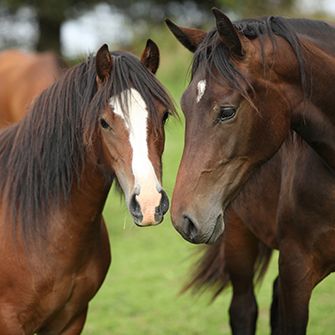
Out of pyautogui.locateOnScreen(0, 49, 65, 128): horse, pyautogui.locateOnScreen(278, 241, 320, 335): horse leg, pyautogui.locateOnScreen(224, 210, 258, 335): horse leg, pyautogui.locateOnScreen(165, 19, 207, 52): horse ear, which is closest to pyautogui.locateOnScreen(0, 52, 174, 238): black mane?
pyautogui.locateOnScreen(165, 19, 207, 52): horse ear

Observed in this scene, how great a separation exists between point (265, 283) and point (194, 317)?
48.4 inches

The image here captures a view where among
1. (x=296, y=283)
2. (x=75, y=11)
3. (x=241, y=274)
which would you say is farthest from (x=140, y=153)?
(x=75, y=11)

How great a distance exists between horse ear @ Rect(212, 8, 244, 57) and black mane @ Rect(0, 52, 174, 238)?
49 cm

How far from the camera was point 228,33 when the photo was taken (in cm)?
341

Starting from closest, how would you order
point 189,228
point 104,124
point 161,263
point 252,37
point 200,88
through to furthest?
1. point 189,228
2. point 200,88
3. point 252,37
4. point 104,124
5. point 161,263

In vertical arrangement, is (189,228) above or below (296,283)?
above

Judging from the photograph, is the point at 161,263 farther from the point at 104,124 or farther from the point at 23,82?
the point at 104,124

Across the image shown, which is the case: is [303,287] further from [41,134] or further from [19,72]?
[19,72]

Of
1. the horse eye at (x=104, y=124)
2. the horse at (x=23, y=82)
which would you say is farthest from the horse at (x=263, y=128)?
the horse at (x=23, y=82)

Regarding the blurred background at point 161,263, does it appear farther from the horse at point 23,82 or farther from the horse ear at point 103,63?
the horse at point 23,82

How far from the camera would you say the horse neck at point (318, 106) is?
3613 millimetres

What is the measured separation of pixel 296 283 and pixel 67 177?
1.15 meters

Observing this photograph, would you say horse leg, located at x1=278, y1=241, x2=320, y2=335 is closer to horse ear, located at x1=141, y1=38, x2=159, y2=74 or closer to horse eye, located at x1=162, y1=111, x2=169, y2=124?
horse eye, located at x1=162, y1=111, x2=169, y2=124

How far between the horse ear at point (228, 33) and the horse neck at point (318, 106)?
0.32 metres
